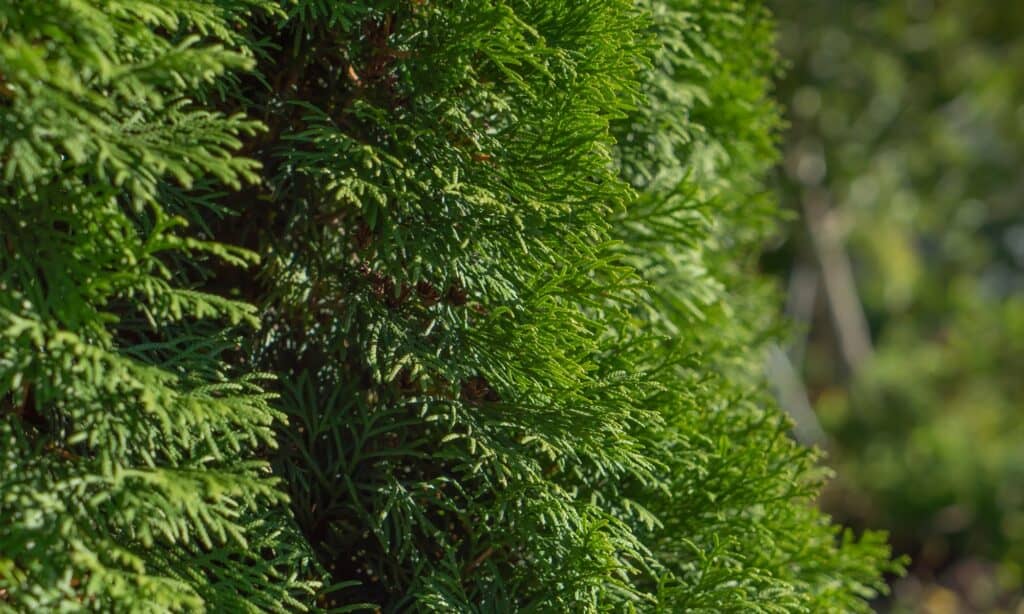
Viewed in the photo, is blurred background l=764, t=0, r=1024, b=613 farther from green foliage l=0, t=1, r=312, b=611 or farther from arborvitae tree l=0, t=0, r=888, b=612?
green foliage l=0, t=1, r=312, b=611

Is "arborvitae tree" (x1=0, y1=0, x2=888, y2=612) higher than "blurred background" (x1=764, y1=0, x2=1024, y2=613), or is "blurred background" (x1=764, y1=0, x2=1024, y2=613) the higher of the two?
"arborvitae tree" (x1=0, y1=0, x2=888, y2=612)

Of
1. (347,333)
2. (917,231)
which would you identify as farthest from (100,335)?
(917,231)

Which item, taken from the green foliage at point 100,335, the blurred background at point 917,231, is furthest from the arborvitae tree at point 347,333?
the blurred background at point 917,231

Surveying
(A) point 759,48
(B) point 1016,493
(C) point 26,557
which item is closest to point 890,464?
(B) point 1016,493

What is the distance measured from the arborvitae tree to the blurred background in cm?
657

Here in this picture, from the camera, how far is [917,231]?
44.0ft

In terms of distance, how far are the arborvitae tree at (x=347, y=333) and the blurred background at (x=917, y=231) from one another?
657 centimetres

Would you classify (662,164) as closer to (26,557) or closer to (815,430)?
(26,557)

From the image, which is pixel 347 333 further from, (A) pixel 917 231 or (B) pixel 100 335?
(A) pixel 917 231

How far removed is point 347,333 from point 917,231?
13.0m

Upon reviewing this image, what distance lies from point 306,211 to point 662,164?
0.93 metres

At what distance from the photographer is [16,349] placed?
4.75 ft

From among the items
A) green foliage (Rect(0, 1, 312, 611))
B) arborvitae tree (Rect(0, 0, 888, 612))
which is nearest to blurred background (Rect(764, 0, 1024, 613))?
arborvitae tree (Rect(0, 0, 888, 612))

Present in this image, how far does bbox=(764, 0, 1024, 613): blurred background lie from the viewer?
26.9 feet
